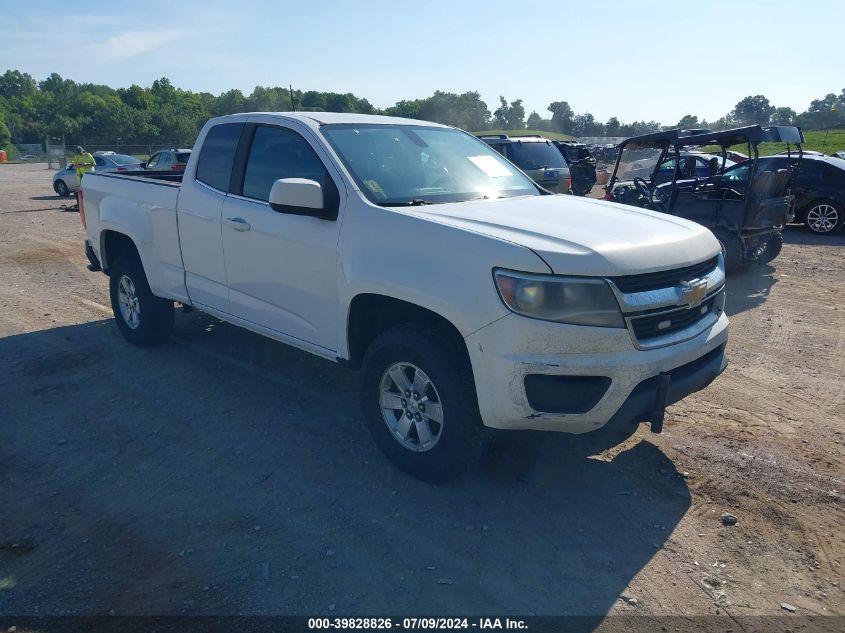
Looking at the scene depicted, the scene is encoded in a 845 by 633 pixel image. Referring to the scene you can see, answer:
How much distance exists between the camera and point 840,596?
3039 mm

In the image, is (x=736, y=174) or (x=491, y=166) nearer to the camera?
(x=491, y=166)

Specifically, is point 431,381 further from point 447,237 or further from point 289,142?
point 289,142

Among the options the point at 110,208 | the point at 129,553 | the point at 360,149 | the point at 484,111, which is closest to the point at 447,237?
the point at 360,149

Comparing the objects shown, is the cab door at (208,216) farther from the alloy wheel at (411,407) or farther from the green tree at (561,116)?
the green tree at (561,116)

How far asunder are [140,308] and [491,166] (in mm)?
3502

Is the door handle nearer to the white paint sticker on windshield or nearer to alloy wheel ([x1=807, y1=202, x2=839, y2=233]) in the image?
the white paint sticker on windshield

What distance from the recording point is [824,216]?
13328 mm

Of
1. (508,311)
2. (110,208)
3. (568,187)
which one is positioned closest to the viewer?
(508,311)

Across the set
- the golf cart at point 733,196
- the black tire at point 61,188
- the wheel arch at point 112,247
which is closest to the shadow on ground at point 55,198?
the black tire at point 61,188

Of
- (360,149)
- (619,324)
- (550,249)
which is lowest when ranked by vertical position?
(619,324)

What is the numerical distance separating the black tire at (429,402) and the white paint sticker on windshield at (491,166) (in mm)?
1641

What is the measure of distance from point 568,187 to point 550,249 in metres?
10.6

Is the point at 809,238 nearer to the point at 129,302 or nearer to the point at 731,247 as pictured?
the point at 731,247

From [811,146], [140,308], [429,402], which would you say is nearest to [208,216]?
[140,308]
